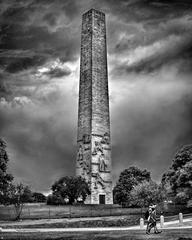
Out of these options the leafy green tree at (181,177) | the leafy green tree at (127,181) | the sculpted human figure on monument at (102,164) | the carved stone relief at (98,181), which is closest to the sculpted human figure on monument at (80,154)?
the sculpted human figure on monument at (102,164)

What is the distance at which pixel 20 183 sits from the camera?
4138 cm

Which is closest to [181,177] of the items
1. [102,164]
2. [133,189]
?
[133,189]

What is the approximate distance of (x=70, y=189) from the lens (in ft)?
173

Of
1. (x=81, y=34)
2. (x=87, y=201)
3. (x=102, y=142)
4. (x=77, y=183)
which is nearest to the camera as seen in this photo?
(x=77, y=183)

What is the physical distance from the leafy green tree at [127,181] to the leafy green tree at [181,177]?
27.7 ft

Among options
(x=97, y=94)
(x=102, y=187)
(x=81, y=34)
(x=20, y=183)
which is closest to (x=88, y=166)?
(x=102, y=187)

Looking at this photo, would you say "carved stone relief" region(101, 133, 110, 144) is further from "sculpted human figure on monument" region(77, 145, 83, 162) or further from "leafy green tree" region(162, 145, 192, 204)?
"leafy green tree" region(162, 145, 192, 204)

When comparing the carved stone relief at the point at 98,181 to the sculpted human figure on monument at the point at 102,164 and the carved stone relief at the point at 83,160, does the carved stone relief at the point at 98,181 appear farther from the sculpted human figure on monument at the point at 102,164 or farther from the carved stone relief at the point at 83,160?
the carved stone relief at the point at 83,160

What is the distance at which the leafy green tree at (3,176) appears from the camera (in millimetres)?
40250

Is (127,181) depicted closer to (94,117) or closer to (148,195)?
(94,117)

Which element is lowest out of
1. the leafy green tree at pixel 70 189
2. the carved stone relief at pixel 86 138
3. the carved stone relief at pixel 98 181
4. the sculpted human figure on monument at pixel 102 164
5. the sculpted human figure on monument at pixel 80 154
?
the leafy green tree at pixel 70 189

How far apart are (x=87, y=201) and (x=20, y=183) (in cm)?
1844

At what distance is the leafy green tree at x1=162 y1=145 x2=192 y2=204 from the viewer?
158ft

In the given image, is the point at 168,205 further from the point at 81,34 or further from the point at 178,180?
the point at 81,34
